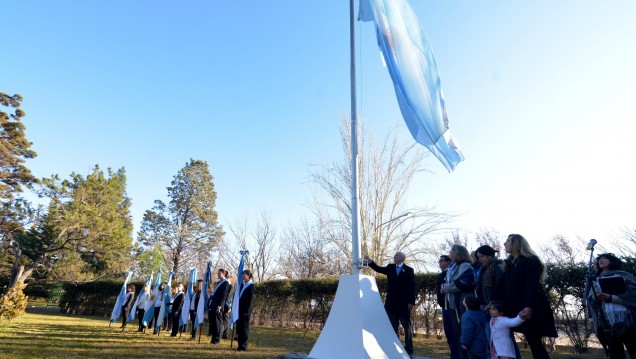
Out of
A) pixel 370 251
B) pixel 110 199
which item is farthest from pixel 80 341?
pixel 110 199

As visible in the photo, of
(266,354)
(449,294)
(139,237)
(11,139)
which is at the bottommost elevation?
(266,354)

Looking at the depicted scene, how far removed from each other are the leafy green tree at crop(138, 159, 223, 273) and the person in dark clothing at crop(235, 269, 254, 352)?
29.0m

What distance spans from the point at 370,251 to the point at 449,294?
1209 cm

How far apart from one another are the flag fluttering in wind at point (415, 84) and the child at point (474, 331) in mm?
2741

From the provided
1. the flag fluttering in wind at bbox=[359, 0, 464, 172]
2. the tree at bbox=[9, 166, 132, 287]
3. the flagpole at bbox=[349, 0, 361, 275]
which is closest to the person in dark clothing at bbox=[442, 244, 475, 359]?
the flagpole at bbox=[349, 0, 361, 275]

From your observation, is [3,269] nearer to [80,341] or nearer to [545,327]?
[80,341]

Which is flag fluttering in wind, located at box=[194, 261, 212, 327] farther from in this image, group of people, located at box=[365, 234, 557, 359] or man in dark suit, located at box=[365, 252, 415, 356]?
group of people, located at box=[365, 234, 557, 359]

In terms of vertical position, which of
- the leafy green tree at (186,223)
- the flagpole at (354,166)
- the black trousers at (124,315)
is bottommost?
the black trousers at (124,315)

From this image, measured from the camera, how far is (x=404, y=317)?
7445mm

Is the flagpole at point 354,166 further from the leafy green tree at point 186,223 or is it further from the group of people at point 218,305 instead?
the leafy green tree at point 186,223

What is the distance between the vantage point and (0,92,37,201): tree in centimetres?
2506

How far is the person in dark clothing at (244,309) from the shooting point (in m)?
8.24

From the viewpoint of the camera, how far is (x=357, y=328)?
567cm

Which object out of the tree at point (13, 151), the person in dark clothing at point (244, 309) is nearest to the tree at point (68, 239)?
the tree at point (13, 151)
